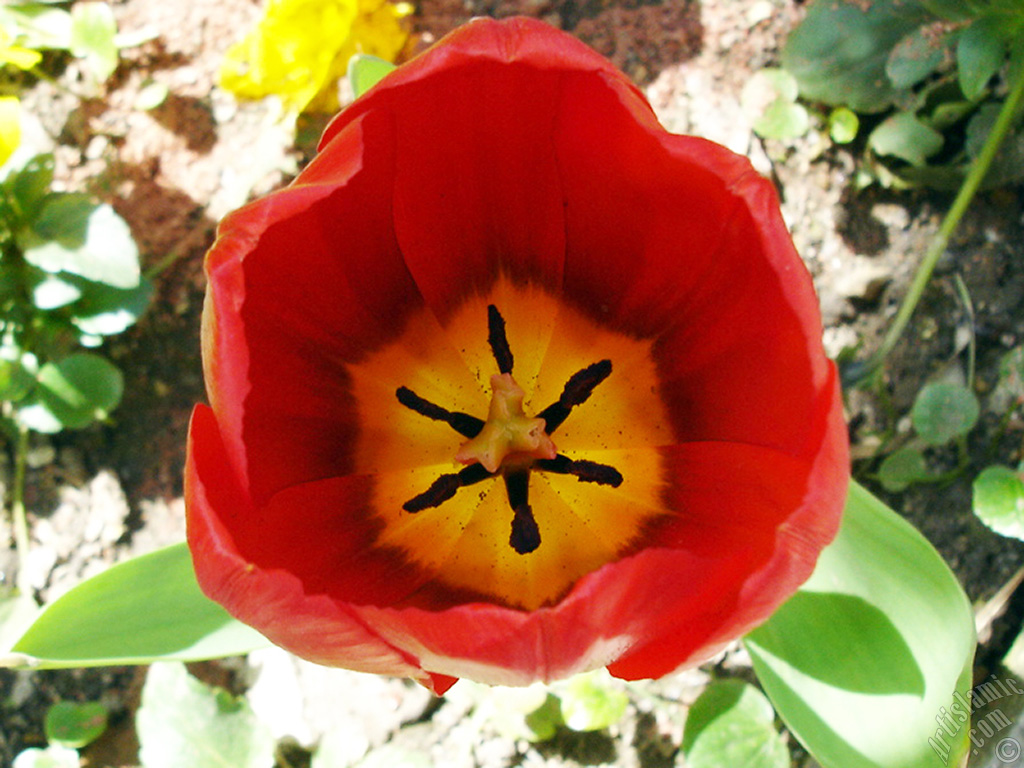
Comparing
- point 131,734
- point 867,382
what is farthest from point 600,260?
point 131,734

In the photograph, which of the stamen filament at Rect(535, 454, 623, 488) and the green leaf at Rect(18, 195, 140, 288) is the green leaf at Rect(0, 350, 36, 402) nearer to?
the green leaf at Rect(18, 195, 140, 288)

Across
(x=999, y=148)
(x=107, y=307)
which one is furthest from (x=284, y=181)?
(x=999, y=148)

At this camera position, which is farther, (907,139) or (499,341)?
(907,139)

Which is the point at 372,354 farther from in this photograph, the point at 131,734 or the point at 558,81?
the point at 131,734

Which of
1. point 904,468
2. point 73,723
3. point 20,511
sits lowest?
point 73,723

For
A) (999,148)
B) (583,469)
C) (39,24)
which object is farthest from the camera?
(39,24)

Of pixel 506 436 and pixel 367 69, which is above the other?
pixel 367 69

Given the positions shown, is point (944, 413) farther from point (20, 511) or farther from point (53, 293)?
point (20, 511)
